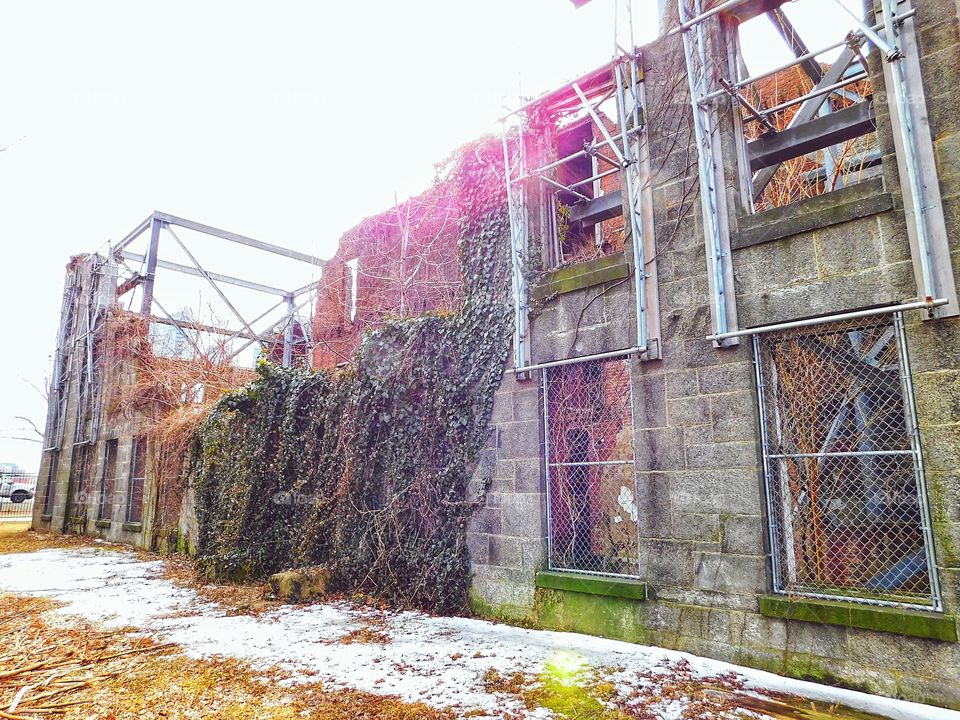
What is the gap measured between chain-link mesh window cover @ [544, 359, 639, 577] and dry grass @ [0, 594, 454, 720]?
2724 millimetres

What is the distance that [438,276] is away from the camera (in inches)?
509

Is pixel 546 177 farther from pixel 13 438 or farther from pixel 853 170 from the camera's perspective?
pixel 13 438

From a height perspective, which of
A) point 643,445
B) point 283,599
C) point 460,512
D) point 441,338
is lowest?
point 283,599

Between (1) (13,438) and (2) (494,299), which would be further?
(1) (13,438)

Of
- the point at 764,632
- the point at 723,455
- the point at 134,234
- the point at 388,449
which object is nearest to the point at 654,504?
the point at 723,455

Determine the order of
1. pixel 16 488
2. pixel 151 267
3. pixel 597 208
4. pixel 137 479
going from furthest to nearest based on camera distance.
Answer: pixel 16 488 < pixel 151 267 < pixel 137 479 < pixel 597 208

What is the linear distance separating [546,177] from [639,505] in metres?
3.74

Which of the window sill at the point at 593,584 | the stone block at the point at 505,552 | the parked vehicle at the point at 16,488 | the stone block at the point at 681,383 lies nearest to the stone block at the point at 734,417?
the stone block at the point at 681,383

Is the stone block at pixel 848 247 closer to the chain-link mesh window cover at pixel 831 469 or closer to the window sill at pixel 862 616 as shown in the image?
the chain-link mesh window cover at pixel 831 469

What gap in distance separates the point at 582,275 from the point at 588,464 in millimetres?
1949

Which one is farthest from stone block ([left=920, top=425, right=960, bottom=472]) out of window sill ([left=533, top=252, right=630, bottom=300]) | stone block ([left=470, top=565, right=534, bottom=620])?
stone block ([left=470, top=565, right=534, bottom=620])

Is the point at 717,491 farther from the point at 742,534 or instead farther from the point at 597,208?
the point at 597,208

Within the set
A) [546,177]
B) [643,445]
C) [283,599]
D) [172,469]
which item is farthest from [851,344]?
[172,469]

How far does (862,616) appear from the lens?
4.12m
